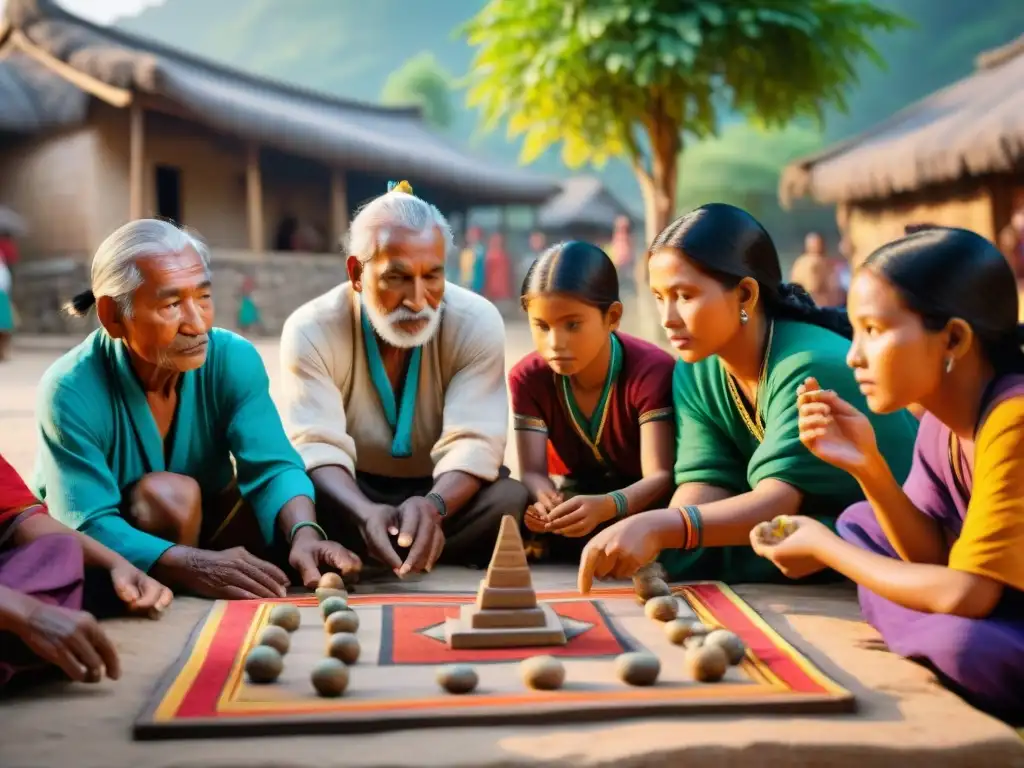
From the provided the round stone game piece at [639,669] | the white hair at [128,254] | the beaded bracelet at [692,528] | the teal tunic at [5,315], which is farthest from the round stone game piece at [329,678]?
the teal tunic at [5,315]

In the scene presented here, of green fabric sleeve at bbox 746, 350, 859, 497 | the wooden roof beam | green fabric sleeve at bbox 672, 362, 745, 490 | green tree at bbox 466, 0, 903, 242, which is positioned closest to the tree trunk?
green tree at bbox 466, 0, 903, 242

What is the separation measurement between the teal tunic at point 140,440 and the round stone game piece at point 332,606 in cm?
62

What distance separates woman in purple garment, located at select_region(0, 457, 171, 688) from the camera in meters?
2.54

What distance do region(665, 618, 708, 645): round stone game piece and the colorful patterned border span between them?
187mm

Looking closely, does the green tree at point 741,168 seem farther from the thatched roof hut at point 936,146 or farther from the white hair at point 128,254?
the white hair at point 128,254

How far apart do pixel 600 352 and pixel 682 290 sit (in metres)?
0.63

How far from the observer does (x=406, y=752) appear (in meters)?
2.28

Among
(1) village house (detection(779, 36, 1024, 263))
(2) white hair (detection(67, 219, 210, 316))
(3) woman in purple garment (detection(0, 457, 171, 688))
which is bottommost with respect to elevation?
(3) woman in purple garment (detection(0, 457, 171, 688))

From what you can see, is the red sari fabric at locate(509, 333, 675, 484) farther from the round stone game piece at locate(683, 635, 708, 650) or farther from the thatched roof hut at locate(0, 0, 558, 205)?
the thatched roof hut at locate(0, 0, 558, 205)

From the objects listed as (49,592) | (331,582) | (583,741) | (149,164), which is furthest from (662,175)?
(583,741)

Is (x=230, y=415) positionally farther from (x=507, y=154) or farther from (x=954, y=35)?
(x=507, y=154)

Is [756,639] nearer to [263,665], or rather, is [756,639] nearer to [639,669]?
[639,669]

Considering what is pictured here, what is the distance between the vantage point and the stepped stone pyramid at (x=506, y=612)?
116 inches

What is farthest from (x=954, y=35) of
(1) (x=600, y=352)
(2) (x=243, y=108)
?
(1) (x=600, y=352)
